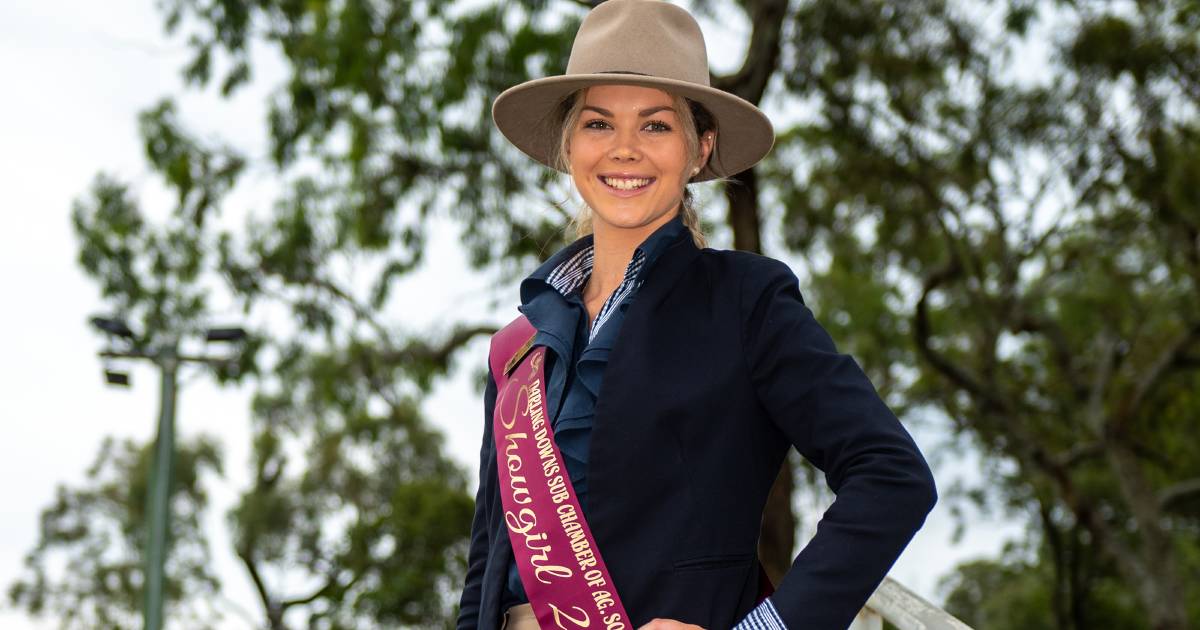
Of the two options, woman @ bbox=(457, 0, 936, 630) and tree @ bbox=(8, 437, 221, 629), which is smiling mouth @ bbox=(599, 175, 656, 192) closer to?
woman @ bbox=(457, 0, 936, 630)

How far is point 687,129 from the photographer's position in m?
2.01

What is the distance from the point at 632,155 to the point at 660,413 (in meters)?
0.45

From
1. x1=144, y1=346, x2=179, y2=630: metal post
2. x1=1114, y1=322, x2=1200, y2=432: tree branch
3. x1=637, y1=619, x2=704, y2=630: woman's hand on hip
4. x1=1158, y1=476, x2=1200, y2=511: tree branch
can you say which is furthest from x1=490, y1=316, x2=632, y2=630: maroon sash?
x1=1158, y1=476, x2=1200, y2=511: tree branch

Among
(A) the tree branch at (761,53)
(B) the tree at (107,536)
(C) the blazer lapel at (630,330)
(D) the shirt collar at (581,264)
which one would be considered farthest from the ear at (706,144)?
(B) the tree at (107,536)

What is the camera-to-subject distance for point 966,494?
19906mm

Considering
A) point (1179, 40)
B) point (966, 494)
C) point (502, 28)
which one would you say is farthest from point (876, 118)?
point (966, 494)

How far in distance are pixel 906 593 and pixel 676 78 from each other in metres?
0.94

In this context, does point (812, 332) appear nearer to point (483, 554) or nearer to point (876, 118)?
point (483, 554)

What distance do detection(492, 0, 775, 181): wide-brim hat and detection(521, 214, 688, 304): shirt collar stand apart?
0.53 feet

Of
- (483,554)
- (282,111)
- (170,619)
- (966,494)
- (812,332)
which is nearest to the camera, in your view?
(812,332)

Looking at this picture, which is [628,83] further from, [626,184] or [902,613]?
[902,613]

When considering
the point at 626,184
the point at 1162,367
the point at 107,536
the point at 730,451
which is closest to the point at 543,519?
the point at 730,451

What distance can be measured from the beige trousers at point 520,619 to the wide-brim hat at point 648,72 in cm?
73

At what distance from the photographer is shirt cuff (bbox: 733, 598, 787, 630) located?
1551 mm
